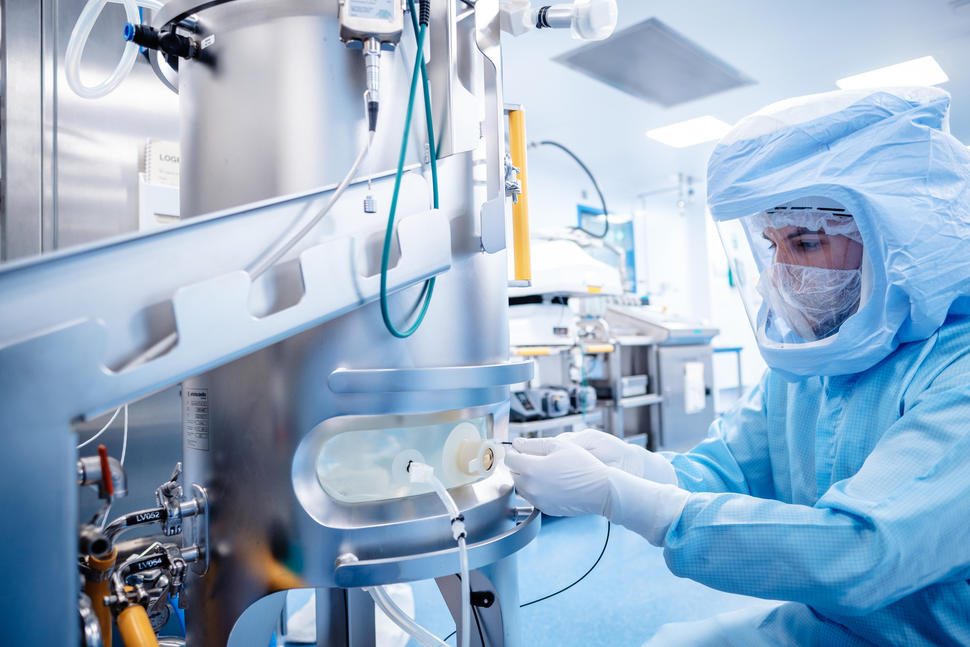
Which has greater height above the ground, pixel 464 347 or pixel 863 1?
pixel 863 1

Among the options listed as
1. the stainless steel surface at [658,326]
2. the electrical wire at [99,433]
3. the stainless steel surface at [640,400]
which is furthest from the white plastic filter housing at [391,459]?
the stainless steel surface at [658,326]

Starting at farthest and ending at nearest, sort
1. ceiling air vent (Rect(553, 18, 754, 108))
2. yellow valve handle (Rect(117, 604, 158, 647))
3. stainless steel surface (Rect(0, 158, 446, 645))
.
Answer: ceiling air vent (Rect(553, 18, 754, 108)) → yellow valve handle (Rect(117, 604, 158, 647)) → stainless steel surface (Rect(0, 158, 446, 645))

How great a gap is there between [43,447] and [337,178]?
0.38 meters

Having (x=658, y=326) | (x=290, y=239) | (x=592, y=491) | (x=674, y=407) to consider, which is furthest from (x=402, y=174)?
(x=674, y=407)

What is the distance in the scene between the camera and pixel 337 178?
0.67m

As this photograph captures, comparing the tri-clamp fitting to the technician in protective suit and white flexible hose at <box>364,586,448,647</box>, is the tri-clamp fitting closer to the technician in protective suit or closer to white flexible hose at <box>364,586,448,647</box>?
white flexible hose at <box>364,586,448,647</box>

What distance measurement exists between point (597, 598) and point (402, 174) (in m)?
1.58

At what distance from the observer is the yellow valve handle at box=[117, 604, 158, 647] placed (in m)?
0.59

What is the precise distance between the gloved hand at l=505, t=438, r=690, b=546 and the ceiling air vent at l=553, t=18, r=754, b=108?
2.42 metres

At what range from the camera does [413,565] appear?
2.14 ft

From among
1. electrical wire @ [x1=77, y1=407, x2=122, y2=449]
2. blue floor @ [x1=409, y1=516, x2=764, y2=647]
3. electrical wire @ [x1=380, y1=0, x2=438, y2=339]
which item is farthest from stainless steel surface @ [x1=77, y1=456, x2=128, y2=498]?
blue floor @ [x1=409, y1=516, x2=764, y2=647]

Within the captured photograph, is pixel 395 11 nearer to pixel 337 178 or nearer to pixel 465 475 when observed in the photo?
pixel 337 178

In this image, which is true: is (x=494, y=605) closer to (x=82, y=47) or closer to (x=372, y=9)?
(x=372, y=9)

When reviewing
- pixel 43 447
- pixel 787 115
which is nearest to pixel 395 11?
pixel 43 447
